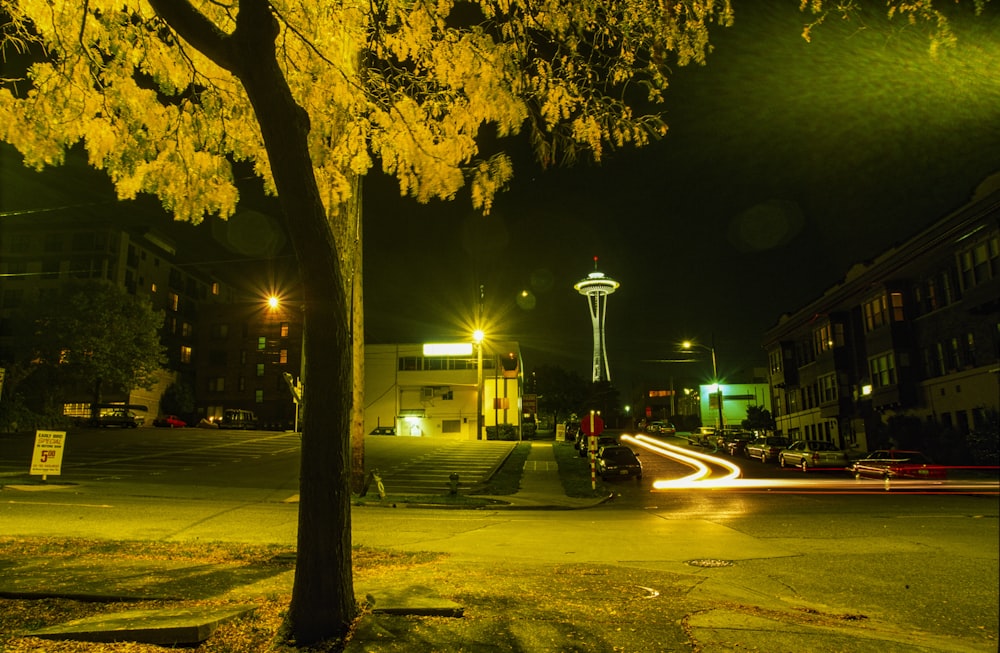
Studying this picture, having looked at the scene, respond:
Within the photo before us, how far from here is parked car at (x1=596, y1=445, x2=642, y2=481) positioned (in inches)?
1116

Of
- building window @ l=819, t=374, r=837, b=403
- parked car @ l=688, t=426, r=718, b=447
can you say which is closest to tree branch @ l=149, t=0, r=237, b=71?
building window @ l=819, t=374, r=837, b=403

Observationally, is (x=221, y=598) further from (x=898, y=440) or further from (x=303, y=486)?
(x=898, y=440)

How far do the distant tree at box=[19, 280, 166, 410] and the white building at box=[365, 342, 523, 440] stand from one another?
25582mm

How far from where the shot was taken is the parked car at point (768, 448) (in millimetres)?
37188

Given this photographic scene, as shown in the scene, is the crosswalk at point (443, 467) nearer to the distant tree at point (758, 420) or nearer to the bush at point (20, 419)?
the bush at point (20, 419)

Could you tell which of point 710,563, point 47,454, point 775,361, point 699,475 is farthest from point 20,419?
point 775,361

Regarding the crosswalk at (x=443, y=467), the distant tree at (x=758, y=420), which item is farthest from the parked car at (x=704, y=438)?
the crosswalk at (x=443, y=467)

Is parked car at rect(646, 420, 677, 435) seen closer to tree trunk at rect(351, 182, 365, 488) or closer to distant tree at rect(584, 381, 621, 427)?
distant tree at rect(584, 381, 621, 427)

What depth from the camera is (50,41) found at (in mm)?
7543

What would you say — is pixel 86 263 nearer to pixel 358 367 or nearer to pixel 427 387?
pixel 427 387

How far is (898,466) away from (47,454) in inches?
1141

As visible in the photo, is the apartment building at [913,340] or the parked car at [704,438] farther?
the parked car at [704,438]

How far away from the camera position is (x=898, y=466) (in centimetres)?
2512

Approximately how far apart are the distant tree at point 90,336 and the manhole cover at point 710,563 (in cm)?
5369
